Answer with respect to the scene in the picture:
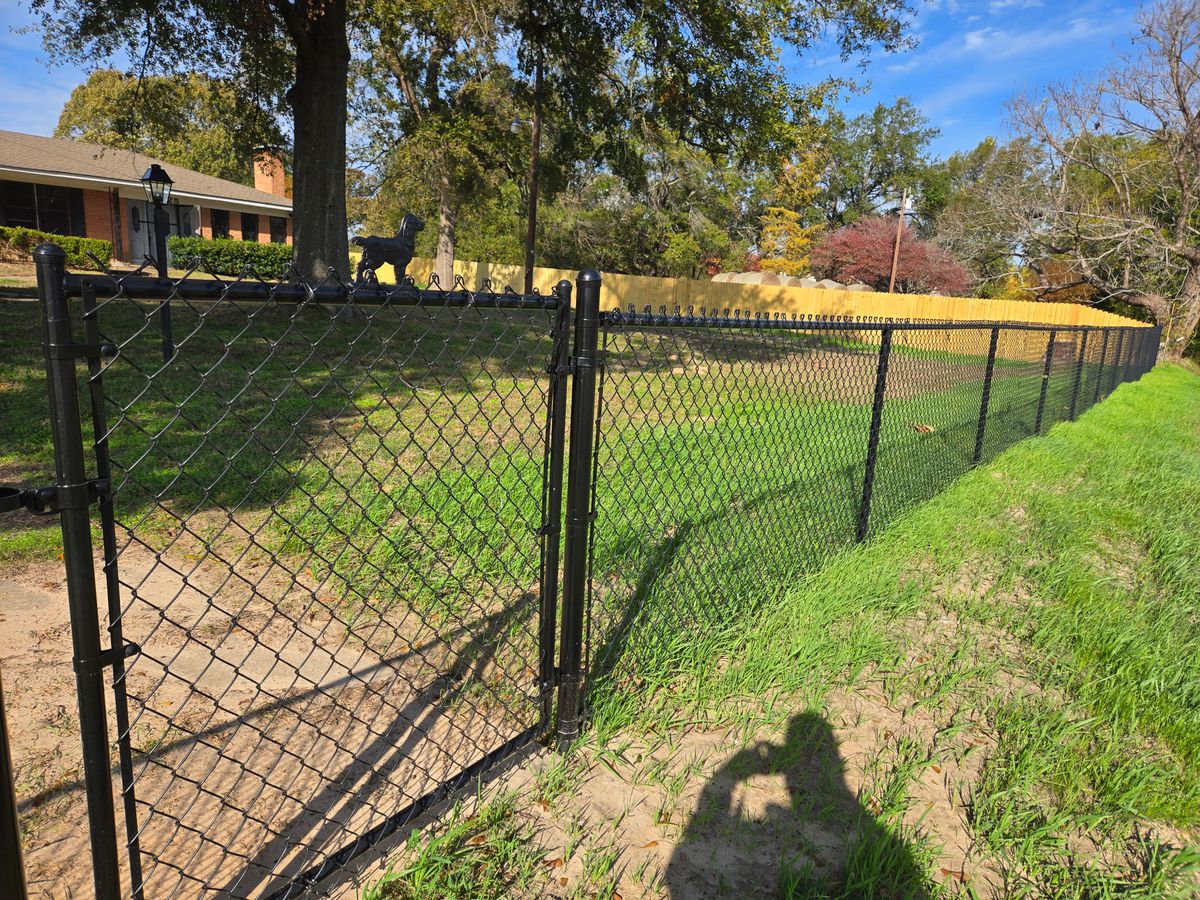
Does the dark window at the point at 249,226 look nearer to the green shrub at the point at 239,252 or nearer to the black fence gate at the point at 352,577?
the green shrub at the point at 239,252

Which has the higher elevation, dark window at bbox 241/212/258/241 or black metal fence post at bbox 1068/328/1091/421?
dark window at bbox 241/212/258/241

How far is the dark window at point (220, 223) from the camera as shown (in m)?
28.5

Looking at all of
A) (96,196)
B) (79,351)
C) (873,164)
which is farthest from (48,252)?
(873,164)

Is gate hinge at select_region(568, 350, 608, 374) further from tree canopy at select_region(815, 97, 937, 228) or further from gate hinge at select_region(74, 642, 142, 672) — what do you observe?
tree canopy at select_region(815, 97, 937, 228)

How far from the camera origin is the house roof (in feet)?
70.6

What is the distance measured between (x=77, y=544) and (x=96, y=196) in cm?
2862

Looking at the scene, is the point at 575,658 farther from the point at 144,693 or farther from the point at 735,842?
the point at 144,693

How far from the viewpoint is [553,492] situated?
90.6 inches

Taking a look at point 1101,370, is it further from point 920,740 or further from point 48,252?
point 48,252

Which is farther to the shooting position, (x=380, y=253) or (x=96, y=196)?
(x=96, y=196)

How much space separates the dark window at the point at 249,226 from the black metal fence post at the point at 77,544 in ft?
106

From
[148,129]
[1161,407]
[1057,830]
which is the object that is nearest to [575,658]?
[1057,830]

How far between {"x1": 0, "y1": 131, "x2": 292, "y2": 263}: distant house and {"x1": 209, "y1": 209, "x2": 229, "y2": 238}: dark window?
3 cm

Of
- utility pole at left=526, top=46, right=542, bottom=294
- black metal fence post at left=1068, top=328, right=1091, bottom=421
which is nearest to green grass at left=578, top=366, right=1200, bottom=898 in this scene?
black metal fence post at left=1068, top=328, right=1091, bottom=421
